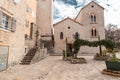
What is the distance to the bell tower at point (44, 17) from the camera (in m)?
28.2

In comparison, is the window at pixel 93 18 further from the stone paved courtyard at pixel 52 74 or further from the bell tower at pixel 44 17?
the stone paved courtyard at pixel 52 74

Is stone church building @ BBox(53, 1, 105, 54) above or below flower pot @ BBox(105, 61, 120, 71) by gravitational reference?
above

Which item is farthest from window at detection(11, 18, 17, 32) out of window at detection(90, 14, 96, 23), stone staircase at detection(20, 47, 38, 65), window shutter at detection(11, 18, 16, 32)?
window at detection(90, 14, 96, 23)

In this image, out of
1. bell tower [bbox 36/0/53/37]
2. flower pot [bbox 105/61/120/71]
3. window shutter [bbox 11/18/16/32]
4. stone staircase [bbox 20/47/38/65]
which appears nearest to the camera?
flower pot [bbox 105/61/120/71]

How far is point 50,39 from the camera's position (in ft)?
93.0

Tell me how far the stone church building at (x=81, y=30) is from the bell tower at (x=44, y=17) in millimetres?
1641

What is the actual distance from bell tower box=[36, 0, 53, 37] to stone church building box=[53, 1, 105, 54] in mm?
1641

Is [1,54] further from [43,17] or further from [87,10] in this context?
[87,10]

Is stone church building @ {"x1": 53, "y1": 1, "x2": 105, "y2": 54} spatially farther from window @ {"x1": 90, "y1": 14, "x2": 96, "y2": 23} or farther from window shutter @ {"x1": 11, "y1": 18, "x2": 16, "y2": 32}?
window shutter @ {"x1": 11, "y1": 18, "x2": 16, "y2": 32}

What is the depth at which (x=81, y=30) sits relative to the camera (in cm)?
2900

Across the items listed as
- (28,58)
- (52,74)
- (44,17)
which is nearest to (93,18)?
(44,17)

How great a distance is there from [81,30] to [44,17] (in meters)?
8.35

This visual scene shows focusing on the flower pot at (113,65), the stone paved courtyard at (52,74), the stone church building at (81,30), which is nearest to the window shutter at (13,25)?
the stone paved courtyard at (52,74)

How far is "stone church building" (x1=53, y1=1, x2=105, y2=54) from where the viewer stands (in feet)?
94.4
